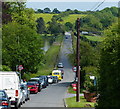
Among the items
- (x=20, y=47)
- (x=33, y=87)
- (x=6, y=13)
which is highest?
(x=6, y=13)

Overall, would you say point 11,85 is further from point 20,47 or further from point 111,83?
point 20,47

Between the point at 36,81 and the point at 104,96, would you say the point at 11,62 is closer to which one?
the point at 36,81

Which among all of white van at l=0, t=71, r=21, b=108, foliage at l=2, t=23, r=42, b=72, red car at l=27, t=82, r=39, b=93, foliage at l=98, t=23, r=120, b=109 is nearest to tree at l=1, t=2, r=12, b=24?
foliage at l=2, t=23, r=42, b=72

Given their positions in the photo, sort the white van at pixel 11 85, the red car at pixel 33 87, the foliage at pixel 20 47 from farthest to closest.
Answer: the foliage at pixel 20 47 → the red car at pixel 33 87 → the white van at pixel 11 85

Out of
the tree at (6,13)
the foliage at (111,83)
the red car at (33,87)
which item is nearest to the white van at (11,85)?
the foliage at (111,83)

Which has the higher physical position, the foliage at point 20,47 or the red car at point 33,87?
the foliage at point 20,47

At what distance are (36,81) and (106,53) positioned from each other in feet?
103

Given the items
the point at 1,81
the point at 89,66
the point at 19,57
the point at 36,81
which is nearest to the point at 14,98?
the point at 1,81

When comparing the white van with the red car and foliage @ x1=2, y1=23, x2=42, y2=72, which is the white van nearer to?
the red car

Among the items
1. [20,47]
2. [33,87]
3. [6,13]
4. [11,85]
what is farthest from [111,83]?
[6,13]

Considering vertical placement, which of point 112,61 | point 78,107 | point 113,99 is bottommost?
point 78,107

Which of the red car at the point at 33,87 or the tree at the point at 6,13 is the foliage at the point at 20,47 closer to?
the tree at the point at 6,13

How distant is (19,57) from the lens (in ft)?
212

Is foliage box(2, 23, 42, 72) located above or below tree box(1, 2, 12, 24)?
below
